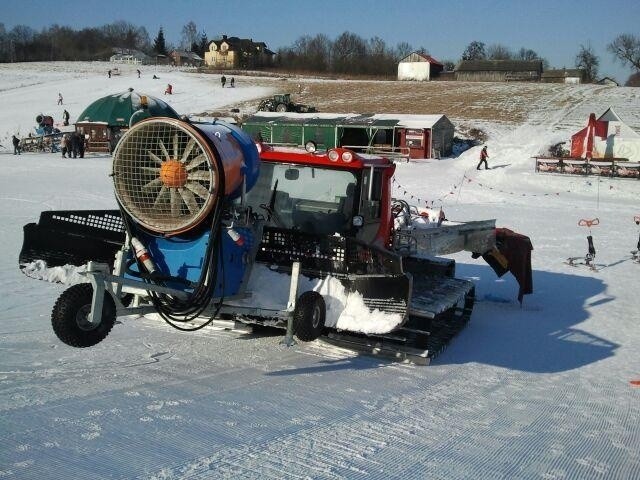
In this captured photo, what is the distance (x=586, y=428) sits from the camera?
502 centimetres

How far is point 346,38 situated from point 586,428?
14057 cm

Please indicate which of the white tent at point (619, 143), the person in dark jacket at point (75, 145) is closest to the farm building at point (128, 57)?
the person in dark jacket at point (75, 145)

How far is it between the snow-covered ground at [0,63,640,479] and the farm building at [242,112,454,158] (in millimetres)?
25615

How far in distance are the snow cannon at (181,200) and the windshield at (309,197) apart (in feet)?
5.37

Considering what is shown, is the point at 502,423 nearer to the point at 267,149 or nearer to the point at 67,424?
the point at 67,424

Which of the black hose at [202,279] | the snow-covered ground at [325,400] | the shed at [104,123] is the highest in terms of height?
the shed at [104,123]

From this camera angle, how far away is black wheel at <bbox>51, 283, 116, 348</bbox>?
14.9 feet

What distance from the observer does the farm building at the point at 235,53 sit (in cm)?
11562

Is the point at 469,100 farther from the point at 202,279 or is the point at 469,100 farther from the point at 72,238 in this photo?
the point at 202,279

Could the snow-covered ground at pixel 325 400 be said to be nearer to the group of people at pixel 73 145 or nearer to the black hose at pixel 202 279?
the black hose at pixel 202 279

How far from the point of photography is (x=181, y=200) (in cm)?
520

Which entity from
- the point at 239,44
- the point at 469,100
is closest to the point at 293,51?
the point at 239,44

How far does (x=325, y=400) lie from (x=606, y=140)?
31.8m

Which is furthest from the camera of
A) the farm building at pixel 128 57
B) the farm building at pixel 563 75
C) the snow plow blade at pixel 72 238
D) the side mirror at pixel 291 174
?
the farm building at pixel 128 57
